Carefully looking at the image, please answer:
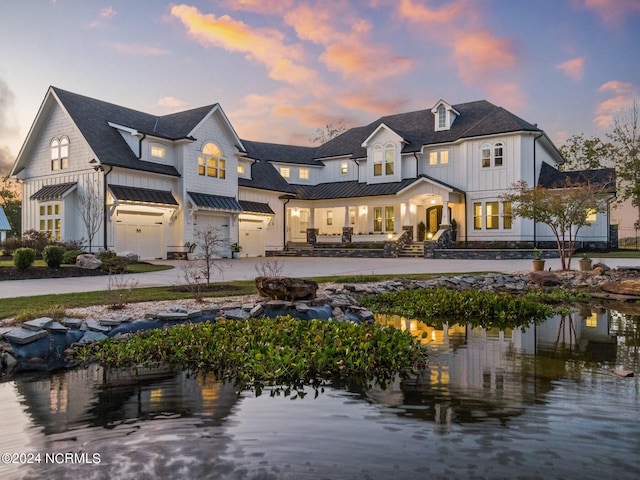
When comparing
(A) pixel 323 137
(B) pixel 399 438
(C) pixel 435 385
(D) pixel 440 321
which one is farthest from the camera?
(A) pixel 323 137

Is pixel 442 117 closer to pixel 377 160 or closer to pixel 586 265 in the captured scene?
pixel 377 160

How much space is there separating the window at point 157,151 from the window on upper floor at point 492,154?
19.5 meters

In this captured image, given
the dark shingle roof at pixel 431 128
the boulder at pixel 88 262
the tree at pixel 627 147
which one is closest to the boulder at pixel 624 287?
the dark shingle roof at pixel 431 128

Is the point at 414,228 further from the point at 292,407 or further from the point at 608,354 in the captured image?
the point at 292,407

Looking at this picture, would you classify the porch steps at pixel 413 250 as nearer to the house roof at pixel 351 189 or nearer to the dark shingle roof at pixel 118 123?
the house roof at pixel 351 189

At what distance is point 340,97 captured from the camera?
3161 centimetres

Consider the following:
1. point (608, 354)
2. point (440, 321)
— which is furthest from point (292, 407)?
point (440, 321)

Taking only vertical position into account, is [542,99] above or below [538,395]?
above

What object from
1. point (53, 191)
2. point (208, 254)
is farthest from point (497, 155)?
point (53, 191)

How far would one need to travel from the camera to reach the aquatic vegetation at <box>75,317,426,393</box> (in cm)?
529

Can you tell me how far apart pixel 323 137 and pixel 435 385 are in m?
49.5

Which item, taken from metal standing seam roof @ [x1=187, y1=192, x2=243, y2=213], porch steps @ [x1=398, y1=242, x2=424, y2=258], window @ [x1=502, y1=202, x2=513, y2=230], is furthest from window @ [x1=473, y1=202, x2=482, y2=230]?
metal standing seam roof @ [x1=187, y1=192, x2=243, y2=213]

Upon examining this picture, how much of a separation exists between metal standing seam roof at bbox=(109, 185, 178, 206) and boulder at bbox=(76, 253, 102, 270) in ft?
16.9

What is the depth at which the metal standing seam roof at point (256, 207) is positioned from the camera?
28641mm
